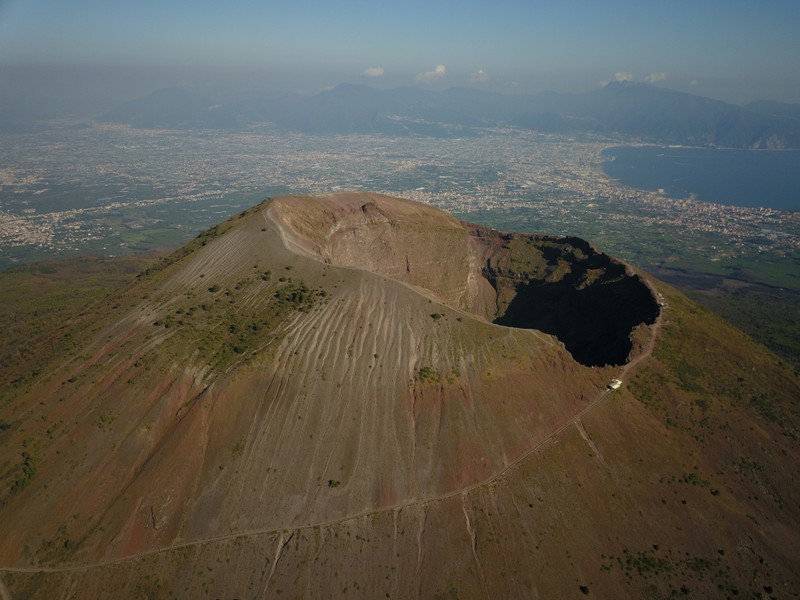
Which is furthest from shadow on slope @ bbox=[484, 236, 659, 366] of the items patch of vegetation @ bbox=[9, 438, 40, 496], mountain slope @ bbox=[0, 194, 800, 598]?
patch of vegetation @ bbox=[9, 438, 40, 496]

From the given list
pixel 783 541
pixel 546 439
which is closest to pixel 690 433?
pixel 783 541

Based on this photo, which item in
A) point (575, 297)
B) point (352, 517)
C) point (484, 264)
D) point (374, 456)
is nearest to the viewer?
point (352, 517)

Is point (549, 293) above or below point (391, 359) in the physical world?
below

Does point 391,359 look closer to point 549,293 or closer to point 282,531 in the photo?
point 282,531

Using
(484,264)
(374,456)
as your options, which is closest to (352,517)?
(374,456)

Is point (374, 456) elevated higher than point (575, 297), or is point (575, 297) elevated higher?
point (374, 456)

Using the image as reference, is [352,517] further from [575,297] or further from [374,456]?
[575,297]

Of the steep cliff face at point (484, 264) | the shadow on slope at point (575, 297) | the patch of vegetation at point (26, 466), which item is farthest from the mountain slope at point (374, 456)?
the steep cliff face at point (484, 264)

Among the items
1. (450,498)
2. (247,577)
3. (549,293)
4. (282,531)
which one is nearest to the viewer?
(247,577)
